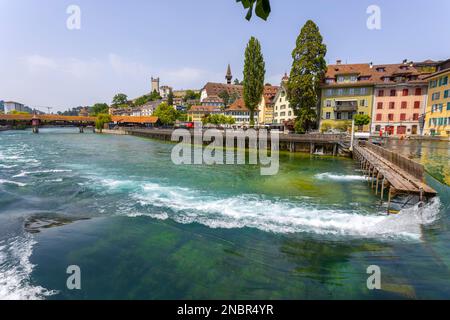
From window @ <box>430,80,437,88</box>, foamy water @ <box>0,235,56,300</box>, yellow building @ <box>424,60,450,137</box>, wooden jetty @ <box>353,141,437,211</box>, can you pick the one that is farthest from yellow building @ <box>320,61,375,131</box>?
foamy water @ <box>0,235,56,300</box>

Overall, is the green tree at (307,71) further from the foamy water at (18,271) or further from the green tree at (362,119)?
the foamy water at (18,271)

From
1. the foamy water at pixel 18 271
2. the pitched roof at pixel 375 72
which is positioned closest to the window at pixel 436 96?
the pitched roof at pixel 375 72

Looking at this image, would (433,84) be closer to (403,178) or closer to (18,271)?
(403,178)

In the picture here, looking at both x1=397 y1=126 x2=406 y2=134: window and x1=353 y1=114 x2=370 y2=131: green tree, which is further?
x1=397 y1=126 x2=406 y2=134: window

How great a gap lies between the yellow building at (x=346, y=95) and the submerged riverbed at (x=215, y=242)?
132ft

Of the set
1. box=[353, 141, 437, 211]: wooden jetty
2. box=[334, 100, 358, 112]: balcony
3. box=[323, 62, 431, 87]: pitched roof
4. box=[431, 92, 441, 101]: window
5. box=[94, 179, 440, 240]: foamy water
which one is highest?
box=[323, 62, 431, 87]: pitched roof

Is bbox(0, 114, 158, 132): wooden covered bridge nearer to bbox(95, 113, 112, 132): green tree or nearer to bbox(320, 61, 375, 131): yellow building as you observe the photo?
bbox(95, 113, 112, 132): green tree

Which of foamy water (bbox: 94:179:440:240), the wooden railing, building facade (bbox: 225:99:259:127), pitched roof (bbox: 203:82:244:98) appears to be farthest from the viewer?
pitched roof (bbox: 203:82:244:98)

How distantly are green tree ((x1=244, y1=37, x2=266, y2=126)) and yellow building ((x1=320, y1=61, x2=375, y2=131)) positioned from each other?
13.9 m

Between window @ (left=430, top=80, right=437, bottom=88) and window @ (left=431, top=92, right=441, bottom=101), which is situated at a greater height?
window @ (left=430, top=80, right=437, bottom=88)

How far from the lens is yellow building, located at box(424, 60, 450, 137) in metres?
45.2

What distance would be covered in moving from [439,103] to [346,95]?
15.6m

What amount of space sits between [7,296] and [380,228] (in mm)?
12672
